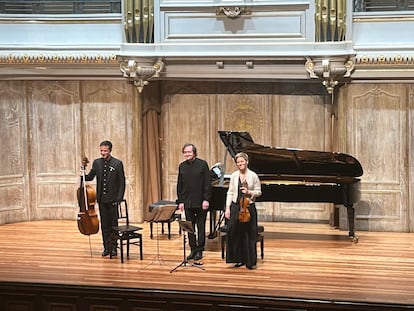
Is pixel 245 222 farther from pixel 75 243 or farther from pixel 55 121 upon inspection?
pixel 55 121

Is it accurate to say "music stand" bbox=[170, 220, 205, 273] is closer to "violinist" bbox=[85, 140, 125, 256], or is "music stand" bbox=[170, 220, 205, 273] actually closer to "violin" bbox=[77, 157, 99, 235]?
"violinist" bbox=[85, 140, 125, 256]

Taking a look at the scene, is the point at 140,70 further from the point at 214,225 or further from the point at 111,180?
the point at 214,225

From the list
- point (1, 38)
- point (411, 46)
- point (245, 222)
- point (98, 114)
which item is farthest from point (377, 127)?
point (1, 38)

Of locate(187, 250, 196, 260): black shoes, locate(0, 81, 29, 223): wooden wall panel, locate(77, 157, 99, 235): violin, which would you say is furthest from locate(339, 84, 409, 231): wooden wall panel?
locate(0, 81, 29, 223): wooden wall panel

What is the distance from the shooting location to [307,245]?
416 inches

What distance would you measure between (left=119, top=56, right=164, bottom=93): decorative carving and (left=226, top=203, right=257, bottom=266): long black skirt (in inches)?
120

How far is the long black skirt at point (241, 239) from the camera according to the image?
30.3 ft

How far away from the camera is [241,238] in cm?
933

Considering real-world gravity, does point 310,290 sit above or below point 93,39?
below

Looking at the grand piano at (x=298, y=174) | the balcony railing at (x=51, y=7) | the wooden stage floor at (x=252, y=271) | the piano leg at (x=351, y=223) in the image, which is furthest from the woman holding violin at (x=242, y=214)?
the balcony railing at (x=51, y=7)

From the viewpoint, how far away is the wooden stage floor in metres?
8.44

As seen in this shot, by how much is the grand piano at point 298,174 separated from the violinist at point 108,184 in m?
1.22

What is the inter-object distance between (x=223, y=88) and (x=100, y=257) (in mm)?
3564

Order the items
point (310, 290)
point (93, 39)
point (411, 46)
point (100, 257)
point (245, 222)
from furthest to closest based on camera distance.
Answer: point (93, 39), point (411, 46), point (100, 257), point (245, 222), point (310, 290)
